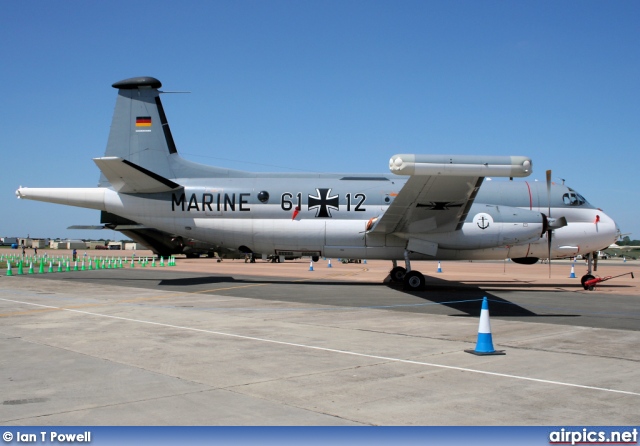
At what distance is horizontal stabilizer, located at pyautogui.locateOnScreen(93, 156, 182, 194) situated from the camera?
68.0 feet

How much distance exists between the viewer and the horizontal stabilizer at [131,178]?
68.0 ft

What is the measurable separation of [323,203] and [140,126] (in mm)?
8740

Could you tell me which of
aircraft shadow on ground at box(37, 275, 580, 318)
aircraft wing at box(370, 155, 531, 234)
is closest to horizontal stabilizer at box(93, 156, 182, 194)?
aircraft shadow on ground at box(37, 275, 580, 318)

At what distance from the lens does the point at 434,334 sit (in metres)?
11.0

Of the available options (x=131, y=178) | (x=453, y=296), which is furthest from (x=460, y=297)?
(x=131, y=178)

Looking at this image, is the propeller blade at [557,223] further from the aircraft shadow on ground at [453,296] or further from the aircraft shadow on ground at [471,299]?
the aircraft shadow on ground at [471,299]

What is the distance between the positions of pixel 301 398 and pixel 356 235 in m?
16.2

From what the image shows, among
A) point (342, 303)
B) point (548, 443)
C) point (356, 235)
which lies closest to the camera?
point (548, 443)

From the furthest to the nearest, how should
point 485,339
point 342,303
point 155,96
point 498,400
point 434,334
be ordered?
1. point 155,96
2. point 342,303
3. point 434,334
4. point 485,339
5. point 498,400

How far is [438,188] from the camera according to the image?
61.5ft

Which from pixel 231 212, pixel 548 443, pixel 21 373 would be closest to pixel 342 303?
pixel 231 212

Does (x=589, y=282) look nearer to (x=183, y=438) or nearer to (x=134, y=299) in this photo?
(x=134, y=299)

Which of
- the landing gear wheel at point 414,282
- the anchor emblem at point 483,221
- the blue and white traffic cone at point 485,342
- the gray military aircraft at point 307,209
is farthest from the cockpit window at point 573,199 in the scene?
the blue and white traffic cone at point 485,342

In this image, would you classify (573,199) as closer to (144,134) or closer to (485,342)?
(485,342)
